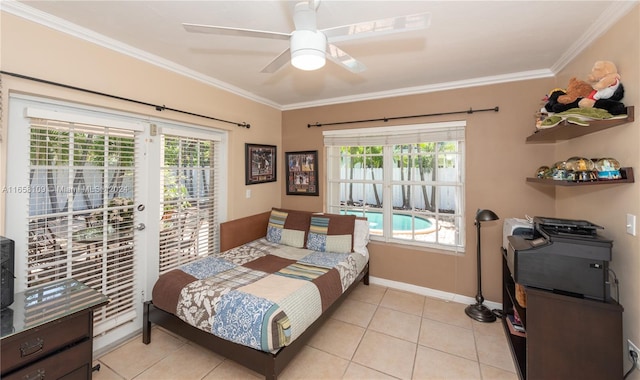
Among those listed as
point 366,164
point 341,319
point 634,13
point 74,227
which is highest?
point 634,13

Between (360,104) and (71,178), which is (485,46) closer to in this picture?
(360,104)

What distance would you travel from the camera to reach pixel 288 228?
348 centimetres

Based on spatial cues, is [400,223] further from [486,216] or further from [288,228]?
[288,228]

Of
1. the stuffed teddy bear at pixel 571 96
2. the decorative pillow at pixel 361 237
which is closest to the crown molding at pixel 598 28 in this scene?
the stuffed teddy bear at pixel 571 96

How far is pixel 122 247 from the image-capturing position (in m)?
2.36

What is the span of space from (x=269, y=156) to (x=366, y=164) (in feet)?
4.66

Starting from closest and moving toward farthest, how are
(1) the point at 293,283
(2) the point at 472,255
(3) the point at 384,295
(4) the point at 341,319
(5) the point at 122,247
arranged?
(1) the point at 293,283 → (5) the point at 122,247 → (4) the point at 341,319 → (2) the point at 472,255 → (3) the point at 384,295

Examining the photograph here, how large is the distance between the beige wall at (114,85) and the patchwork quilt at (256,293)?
0.97 m

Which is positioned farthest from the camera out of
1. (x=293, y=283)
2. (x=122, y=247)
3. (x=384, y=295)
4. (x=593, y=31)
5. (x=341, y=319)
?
(x=384, y=295)

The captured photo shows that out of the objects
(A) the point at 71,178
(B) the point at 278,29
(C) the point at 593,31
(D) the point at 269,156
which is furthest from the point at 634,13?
(A) the point at 71,178

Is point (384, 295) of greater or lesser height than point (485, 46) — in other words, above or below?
below

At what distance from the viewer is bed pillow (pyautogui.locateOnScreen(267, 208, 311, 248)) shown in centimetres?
339

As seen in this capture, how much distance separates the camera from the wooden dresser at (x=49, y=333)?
1.36 meters

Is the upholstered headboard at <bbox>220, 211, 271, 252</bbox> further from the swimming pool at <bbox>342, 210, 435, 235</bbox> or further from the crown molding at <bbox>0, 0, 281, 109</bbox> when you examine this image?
the crown molding at <bbox>0, 0, 281, 109</bbox>
